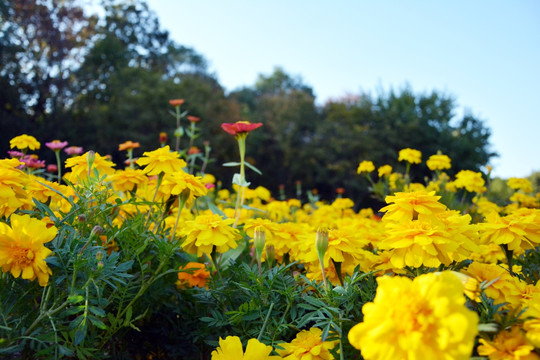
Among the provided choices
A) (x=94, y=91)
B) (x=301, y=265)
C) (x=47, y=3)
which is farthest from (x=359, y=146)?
(x=301, y=265)

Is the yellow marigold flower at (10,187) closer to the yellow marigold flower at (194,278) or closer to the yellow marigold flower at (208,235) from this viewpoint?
the yellow marigold flower at (208,235)

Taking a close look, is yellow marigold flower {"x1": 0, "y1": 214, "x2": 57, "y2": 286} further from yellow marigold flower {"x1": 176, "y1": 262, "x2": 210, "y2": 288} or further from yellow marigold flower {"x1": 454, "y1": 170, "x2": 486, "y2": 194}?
yellow marigold flower {"x1": 454, "y1": 170, "x2": 486, "y2": 194}

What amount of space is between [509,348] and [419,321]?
19cm

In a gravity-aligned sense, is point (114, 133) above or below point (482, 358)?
above

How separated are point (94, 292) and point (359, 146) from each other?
12615 mm

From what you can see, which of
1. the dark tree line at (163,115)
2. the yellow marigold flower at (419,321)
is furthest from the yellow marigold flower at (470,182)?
the dark tree line at (163,115)

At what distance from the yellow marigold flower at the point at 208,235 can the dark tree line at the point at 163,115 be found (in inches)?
418

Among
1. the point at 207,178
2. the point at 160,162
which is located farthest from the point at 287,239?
the point at 207,178

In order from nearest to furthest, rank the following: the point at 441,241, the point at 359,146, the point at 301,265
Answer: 1. the point at 441,241
2. the point at 301,265
3. the point at 359,146

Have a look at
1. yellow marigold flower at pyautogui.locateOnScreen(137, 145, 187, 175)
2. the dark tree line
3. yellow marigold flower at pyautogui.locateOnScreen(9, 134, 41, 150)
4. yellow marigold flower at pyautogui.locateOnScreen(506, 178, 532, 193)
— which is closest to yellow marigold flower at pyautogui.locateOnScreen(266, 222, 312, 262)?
yellow marigold flower at pyautogui.locateOnScreen(137, 145, 187, 175)

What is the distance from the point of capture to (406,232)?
0.87 m

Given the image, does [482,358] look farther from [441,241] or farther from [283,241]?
[283,241]

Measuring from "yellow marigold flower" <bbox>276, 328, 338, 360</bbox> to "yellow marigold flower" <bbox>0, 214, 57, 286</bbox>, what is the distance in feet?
1.76

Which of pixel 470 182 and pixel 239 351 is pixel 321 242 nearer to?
pixel 239 351
